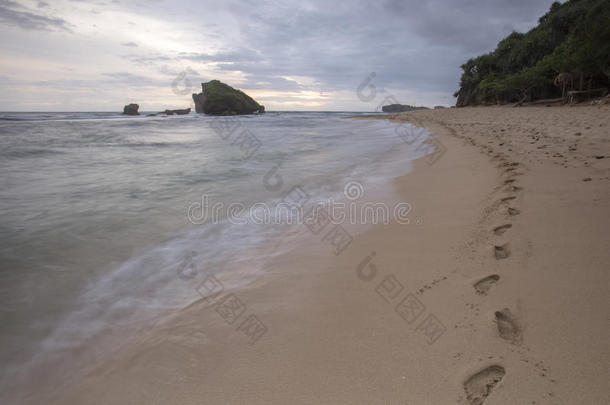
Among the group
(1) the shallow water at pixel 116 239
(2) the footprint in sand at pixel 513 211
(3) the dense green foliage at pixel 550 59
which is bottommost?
(1) the shallow water at pixel 116 239

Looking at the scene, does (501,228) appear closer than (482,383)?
No

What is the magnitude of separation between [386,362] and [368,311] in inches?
15.5

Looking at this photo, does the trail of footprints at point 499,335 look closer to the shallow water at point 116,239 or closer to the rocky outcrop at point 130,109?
the shallow water at point 116,239

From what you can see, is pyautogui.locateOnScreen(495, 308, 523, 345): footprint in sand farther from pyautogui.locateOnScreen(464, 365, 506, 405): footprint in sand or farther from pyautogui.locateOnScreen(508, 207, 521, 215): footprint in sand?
pyautogui.locateOnScreen(508, 207, 521, 215): footprint in sand

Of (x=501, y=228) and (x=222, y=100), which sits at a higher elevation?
(x=222, y=100)

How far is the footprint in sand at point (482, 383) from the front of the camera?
1017mm

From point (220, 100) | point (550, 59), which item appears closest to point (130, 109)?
point (220, 100)

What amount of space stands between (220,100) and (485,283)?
220ft

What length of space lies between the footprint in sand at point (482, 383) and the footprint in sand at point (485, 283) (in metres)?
0.54

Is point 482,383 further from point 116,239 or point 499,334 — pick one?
point 116,239

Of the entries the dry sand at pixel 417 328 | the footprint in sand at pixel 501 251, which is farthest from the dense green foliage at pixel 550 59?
the footprint in sand at pixel 501 251

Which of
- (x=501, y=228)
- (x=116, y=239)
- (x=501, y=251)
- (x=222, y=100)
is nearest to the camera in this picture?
(x=501, y=251)

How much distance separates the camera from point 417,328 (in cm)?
142

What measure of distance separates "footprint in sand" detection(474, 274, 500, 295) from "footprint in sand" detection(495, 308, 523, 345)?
196 millimetres
